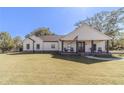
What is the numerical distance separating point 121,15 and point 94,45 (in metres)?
5.75

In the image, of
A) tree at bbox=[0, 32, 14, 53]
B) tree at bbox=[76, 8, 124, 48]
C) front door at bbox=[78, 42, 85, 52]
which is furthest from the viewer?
front door at bbox=[78, 42, 85, 52]

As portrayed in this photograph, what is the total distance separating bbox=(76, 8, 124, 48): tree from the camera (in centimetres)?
759

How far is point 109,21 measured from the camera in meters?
8.12

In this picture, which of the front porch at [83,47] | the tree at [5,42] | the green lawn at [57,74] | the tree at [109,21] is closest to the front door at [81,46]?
the front porch at [83,47]

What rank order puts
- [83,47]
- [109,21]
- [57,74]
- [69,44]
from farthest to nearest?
1. [69,44]
2. [83,47]
3. [109,21]
4. [57,74]

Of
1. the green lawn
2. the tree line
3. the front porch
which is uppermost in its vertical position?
the tree line

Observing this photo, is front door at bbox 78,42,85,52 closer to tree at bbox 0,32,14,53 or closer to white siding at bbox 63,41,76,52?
white siding at bbox 63,41,76,52

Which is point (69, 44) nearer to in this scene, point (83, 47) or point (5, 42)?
point (83, 47)

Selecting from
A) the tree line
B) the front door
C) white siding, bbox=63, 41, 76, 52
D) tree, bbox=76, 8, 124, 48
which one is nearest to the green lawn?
the tree line

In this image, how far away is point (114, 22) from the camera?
8.03 m

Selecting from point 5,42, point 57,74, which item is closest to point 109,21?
point 57,74
